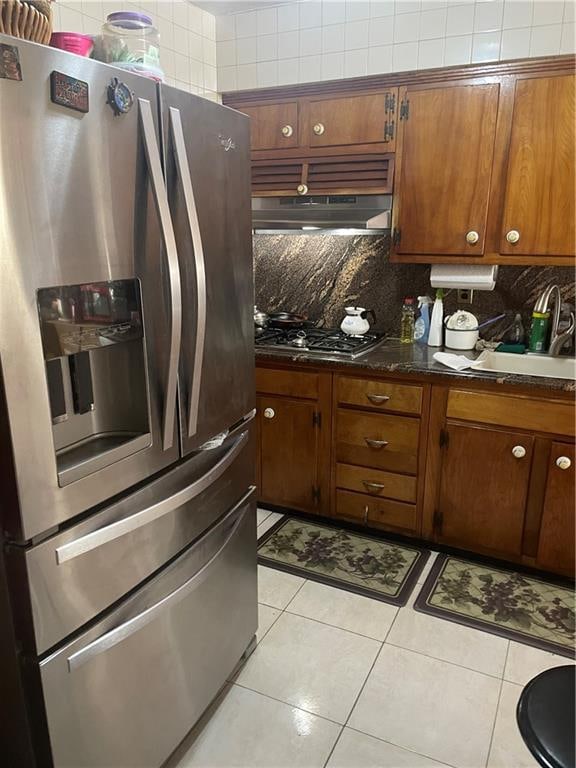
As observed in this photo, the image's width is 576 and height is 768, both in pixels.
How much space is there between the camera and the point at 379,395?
8.32ft

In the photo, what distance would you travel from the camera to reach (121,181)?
44.9 inches

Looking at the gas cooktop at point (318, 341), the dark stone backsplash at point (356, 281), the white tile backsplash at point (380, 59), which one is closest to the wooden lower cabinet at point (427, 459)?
the gas cooktop at point (318, 341)

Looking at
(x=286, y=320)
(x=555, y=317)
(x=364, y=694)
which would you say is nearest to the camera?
(x=364, y=694)

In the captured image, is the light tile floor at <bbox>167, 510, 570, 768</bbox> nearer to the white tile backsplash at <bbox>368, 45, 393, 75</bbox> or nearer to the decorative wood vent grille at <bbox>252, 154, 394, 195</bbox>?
the decorative wood vent grille at <bbox>252, 154, 394, 195</bbox>

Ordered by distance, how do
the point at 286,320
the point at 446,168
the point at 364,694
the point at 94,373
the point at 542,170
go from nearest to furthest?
1. the point at 94,373
2. the point at 364,694
3. the point at 542,170
4. the point at 446,168
5. the point at 286,320

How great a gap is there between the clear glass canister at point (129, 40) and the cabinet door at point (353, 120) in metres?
1.38

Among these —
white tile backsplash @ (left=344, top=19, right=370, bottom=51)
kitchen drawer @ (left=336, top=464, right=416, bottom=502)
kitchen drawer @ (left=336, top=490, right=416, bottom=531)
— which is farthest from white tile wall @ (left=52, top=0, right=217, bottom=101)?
kitchen drawer @ (left=336, top=490, right=416, bottom=531)

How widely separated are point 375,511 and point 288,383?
758 mm

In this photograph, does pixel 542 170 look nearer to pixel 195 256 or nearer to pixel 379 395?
pixel 379 395

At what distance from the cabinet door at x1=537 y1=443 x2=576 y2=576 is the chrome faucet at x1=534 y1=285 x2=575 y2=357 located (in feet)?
1.86

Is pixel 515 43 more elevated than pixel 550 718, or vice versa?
pixel 515 43

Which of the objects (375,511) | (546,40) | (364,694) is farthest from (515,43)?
(364,694)

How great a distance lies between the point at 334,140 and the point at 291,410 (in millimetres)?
1328

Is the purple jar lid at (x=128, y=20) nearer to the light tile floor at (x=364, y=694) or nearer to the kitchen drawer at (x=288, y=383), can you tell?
the kitchen drawer at (x=288, y=383)
